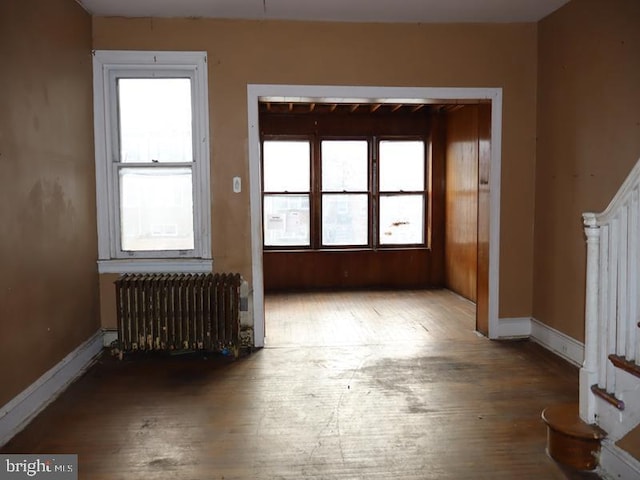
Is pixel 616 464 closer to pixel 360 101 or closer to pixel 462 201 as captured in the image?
pixel 360 101

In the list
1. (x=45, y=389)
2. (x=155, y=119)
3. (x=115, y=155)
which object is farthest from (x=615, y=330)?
(x=115, y=155)

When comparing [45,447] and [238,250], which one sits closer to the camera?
[45,447]

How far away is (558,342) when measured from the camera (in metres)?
4.69

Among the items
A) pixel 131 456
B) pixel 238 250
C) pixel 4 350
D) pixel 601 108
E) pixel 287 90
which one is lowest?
pixel 131 456

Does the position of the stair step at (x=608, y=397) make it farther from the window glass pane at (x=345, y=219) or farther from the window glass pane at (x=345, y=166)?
the window glass pane at (x=345, y=166)

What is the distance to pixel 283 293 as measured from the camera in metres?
7.91

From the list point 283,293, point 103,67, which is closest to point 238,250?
point 103,67

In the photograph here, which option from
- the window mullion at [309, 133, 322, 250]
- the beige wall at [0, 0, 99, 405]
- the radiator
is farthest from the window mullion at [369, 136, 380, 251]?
the beige wall at [0, 0, 99, 405]

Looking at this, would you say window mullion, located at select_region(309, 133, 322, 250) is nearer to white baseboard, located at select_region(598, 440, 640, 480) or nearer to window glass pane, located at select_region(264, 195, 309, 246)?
window glass pane, located at select_region(264, 195, 309, 246)

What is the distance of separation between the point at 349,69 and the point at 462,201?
10.4 ft

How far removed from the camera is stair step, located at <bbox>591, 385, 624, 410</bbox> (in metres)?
2.67

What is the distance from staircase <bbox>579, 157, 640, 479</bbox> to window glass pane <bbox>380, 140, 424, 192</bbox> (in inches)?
216

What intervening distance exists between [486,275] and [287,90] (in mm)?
2643

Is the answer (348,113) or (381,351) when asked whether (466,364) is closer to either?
(381,351)
